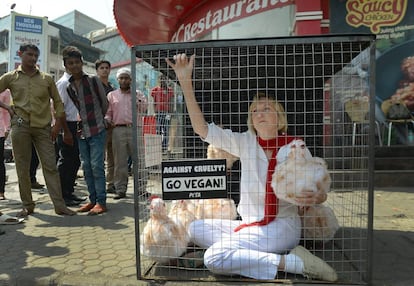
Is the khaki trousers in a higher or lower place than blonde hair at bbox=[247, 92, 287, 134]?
lower

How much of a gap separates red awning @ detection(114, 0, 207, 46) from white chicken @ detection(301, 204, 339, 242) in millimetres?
6316

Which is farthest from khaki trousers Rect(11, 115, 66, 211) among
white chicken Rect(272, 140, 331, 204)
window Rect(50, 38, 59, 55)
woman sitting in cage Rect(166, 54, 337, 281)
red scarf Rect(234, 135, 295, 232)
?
window Rect(50, 38, 59, 55)

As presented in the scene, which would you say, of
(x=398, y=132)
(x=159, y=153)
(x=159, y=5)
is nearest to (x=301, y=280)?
(x=159, y=153)

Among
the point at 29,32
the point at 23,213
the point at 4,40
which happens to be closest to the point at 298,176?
the point at 23,213

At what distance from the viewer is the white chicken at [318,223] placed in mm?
2965

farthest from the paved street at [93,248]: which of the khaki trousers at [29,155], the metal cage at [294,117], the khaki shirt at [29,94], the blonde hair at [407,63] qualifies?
the blonde hair at [407,63]

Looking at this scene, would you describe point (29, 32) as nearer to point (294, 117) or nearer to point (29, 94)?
point (29, 94)

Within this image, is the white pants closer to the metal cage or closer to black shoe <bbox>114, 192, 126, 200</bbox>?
the metal cage

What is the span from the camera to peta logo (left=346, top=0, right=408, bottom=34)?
6.90 metres

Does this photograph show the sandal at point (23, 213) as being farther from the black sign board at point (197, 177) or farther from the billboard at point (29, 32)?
the billboard at point (29, 32)

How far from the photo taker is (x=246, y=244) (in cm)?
265

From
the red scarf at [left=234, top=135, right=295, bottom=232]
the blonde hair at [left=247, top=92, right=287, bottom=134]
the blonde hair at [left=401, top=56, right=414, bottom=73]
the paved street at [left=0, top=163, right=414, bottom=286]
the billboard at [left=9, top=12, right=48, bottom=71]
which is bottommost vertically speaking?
the paved street at [left=0, top=163, right=414, bottom=286]

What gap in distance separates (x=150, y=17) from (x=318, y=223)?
7.42m

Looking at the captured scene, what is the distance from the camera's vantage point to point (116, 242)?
138 inches
